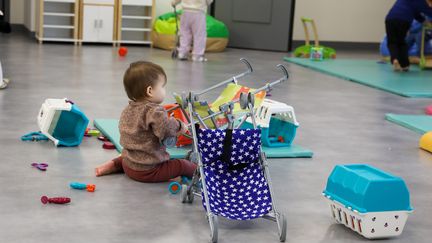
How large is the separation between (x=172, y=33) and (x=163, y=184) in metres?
6.63

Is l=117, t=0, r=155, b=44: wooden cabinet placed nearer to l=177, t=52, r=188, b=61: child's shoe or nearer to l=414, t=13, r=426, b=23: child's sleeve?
l=177, t=52, r=188, b=61: child's shoe

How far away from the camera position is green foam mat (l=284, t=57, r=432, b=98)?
7.92m

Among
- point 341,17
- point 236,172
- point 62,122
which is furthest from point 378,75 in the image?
point 236,172

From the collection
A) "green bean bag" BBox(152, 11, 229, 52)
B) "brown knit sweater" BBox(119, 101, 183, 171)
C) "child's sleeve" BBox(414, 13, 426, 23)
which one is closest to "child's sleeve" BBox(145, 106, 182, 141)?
"brown knit sweater" BBox(119, 101, 183, 171)

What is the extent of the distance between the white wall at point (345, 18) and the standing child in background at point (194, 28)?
2.87 m

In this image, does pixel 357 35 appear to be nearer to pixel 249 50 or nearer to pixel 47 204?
pixel 249 50

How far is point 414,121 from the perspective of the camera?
6070 mm

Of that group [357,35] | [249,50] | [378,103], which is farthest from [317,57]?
[378,103]

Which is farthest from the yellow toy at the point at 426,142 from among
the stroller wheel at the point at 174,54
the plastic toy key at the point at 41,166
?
the stroller wheel at the point at 174,54

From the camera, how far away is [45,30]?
35.2 feet

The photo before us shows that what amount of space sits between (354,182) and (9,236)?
4.74ft

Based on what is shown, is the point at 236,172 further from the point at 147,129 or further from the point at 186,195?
the point at 147,129

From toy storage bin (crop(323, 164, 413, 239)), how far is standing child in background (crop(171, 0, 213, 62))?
6.29m

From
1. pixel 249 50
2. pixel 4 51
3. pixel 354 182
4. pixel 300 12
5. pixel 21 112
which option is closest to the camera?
pixel 354 182
